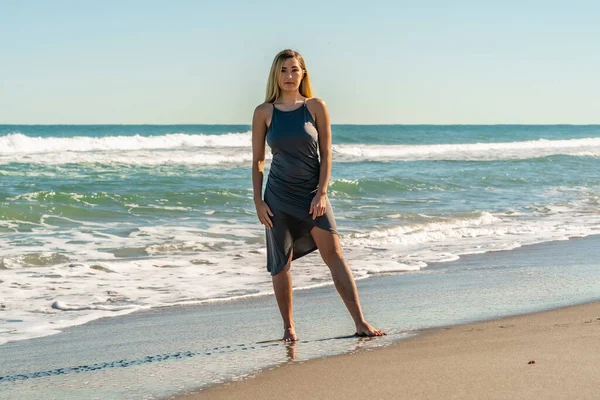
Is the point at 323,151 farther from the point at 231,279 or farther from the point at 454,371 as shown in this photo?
the point at 231,279

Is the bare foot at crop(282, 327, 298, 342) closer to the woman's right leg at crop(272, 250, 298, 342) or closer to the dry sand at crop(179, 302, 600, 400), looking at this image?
the woman's right leg at crop(272, 250, 298, 342)

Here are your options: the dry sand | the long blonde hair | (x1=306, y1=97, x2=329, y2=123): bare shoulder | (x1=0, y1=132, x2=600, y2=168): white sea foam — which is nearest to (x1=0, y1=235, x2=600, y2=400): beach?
the dry sand

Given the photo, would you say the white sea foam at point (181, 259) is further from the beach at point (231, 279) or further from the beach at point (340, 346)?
the beach at point (340, 346)

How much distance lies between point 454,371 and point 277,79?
1969mm

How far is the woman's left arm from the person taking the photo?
4.53 m

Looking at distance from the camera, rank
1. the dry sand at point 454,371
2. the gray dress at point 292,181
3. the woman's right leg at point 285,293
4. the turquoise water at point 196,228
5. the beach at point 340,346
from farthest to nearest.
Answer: the turquoise water at point 196,228, the woman's right leg at point 285,293, the gray dress at point 292,181, the beach at point 340,346, the dry sand at point 454,371

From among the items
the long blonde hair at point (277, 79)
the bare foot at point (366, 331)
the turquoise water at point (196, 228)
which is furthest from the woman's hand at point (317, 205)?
the turquoise water at point (196, 228)

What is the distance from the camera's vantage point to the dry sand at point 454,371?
126 inches

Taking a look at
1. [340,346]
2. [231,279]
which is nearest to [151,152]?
[231,279]

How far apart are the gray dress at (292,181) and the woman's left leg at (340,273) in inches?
2.0

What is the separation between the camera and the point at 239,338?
16.0 feet

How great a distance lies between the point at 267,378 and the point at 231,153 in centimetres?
3036

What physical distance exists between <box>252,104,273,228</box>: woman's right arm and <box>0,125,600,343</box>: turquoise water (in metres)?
1.89

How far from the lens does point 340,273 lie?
4.77 metres
